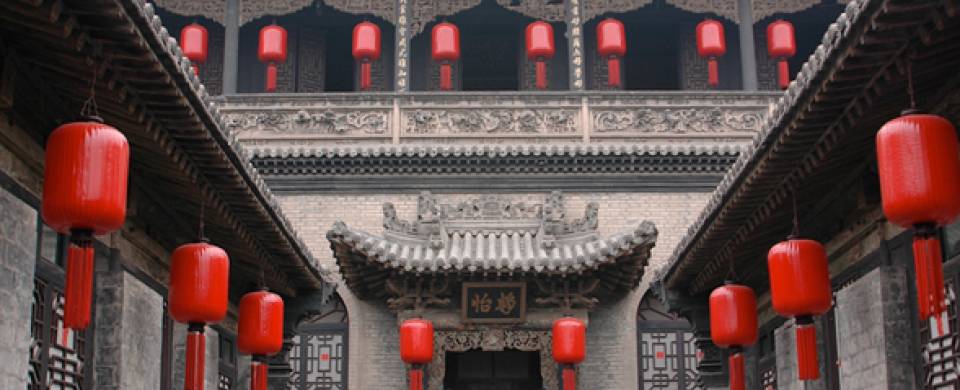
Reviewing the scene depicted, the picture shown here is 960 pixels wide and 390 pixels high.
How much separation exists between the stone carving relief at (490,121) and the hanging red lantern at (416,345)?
3910 millimetres

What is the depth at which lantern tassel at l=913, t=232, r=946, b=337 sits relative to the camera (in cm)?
603

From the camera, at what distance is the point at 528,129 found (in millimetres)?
19500

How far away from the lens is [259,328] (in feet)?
37.2

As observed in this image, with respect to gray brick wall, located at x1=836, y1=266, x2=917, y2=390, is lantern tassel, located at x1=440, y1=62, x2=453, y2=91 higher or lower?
higher

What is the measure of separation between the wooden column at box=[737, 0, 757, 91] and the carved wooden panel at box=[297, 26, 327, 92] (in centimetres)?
680

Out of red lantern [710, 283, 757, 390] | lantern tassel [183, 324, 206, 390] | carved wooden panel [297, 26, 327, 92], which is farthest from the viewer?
carved wooden panel [297, 26, 327, 92]

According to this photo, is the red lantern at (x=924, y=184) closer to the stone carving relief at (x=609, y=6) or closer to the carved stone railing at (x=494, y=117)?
the carved stone railing at (x=494, y=117)

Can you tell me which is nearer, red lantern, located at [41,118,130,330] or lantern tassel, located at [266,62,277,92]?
red lantern, located at [41,118,130,330]

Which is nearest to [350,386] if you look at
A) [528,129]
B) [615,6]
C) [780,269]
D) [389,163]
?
[389,163]

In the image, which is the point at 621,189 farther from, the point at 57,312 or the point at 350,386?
the point at 57,312

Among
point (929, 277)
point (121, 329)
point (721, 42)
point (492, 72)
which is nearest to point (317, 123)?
point (492, 72)

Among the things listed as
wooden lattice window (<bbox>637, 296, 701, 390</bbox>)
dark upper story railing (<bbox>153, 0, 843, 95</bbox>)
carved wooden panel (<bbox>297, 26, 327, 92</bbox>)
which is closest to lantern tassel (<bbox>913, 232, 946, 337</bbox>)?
wooden lattice window (<bbox>637, 296, 701, 390</bbox>)

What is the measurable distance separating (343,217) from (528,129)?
306 cm

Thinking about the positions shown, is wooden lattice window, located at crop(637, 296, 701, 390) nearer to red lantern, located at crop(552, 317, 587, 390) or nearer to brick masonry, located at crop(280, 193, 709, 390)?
brick masonry, located at crop(280, 193, 709, 390)
